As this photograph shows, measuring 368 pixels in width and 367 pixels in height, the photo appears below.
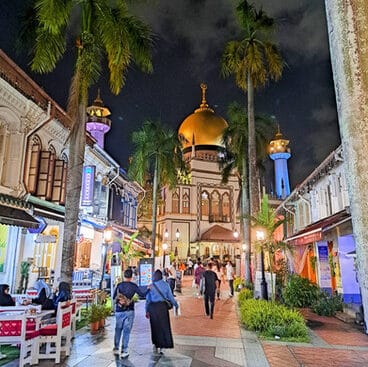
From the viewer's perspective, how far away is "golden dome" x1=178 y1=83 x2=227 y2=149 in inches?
1865

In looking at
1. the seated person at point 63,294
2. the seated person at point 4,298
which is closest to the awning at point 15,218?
the seated person at point 4,298

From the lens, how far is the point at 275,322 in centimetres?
944

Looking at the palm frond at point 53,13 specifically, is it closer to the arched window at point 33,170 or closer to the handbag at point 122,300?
the arched window at point 33,170

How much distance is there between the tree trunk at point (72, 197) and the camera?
8.94 m

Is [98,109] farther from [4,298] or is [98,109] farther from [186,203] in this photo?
[4,298]

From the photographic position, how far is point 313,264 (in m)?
19.9

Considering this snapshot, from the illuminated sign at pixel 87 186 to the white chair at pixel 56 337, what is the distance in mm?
10947

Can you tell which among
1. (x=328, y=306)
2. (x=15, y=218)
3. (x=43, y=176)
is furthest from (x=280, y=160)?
(x=15, y=218)

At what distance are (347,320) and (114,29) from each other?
11.9 metres

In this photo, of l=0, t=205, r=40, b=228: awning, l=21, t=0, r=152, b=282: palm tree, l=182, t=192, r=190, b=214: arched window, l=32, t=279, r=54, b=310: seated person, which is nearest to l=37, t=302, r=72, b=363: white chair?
l=32, t=279, r=54, b=310: seated person

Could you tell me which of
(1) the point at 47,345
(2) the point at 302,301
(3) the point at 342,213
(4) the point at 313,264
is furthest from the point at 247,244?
(1) the point at 47,345

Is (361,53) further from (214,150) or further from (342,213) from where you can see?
(214,150)

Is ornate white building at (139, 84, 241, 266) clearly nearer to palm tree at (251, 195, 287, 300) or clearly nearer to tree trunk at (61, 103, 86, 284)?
palm tree at (251, 195, 287, 300)

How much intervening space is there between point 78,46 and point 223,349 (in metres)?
9.06
